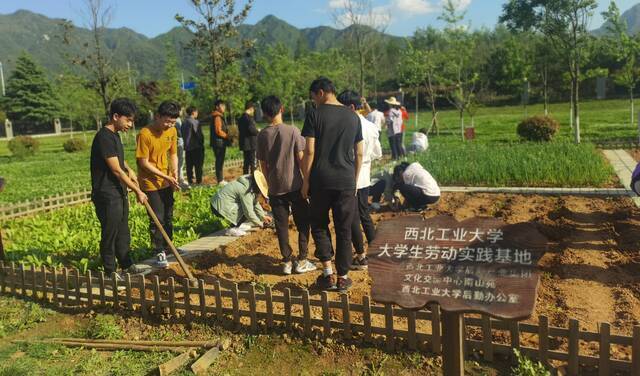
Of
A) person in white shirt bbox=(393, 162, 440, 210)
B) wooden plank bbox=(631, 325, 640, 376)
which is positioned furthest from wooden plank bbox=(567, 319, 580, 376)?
person in white shirt bbox=(393, 162, 440, 210)

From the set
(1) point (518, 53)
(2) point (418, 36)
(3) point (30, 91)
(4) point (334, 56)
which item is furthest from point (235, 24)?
(2) point (418, 36)

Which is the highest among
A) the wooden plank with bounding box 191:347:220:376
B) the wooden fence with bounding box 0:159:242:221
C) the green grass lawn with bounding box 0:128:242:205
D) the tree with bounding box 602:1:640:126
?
the tree with bounding box 602:1:640:126

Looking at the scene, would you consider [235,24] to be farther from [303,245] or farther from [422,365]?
[422,365]

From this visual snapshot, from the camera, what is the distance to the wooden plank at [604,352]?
261 cm

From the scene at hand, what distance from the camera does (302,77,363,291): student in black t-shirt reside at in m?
3.84

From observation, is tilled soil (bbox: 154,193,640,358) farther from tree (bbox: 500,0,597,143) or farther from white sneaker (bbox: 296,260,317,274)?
tree (bbox: 500,0,597,143)

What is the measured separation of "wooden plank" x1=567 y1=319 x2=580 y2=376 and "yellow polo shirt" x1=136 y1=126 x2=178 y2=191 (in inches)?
153

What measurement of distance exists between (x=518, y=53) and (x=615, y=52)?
54.5ft

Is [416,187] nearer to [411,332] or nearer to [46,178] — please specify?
[411,332]

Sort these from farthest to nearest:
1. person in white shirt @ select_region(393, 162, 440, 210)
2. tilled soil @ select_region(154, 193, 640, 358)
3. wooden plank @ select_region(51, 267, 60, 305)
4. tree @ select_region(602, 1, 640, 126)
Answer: tree @ select_region(602, 1, 640, 126)
person in white shirt @ select_region(393, 162, 440, 210)
wooden plank @ select_region(51, 267, 60, 305)
tilled soil @ select_region(154, 193, 640, 358)

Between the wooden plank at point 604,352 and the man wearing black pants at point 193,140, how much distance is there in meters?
8.05

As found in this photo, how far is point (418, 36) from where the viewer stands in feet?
216

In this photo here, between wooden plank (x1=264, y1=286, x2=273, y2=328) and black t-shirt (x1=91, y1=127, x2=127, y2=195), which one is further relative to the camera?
black t-shirt (x1=91, y1=127, x2=127, y2=195)

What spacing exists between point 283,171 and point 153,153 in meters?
1.40
